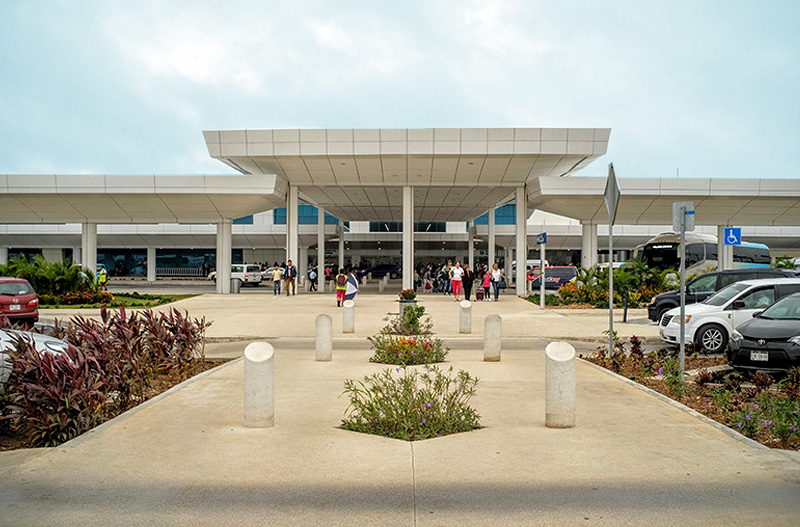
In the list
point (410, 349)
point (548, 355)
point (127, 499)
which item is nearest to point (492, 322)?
point (410, 349)

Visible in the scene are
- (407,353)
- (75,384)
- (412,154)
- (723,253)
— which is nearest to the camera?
(75,384)

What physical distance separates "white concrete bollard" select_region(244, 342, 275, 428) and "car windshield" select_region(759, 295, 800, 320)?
8.60m

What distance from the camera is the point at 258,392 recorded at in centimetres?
725

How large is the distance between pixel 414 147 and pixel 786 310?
66.6 ft

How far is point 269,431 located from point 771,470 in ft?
16.1

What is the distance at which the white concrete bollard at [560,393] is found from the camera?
727 centimetres

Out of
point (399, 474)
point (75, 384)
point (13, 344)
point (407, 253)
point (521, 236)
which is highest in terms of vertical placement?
point (521, 236)

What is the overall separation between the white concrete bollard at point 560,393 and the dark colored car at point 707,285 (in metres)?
12.1

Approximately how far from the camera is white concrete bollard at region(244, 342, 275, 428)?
23.8 feet

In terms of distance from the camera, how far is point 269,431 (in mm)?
7164

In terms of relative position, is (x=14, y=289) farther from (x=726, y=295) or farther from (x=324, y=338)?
(x=726, y=295)

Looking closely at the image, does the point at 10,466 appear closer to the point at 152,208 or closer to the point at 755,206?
the point at 152,208

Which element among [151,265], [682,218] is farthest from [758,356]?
[151,265]

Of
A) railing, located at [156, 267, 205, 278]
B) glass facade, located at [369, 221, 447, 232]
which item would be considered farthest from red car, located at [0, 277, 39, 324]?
railing, located at [156, 267, 205, 278]
